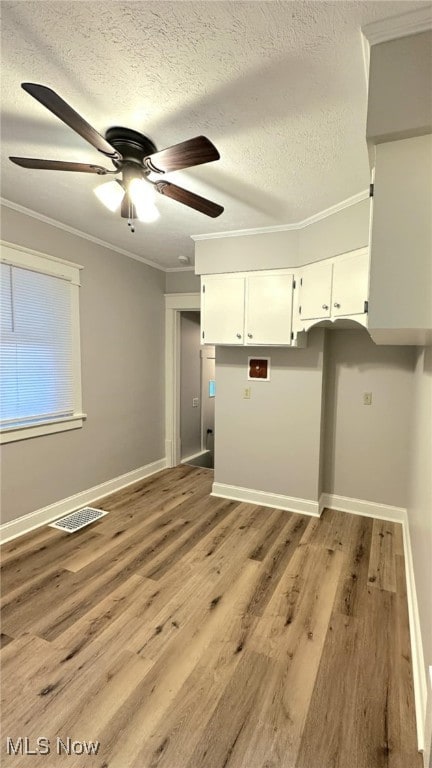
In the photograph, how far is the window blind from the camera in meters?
2.66

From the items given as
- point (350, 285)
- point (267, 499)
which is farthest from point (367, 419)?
point (350, 285)

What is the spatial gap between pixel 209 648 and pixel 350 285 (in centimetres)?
241

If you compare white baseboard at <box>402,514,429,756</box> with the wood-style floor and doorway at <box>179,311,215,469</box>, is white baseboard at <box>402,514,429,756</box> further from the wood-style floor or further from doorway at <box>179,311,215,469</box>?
doorway at <box>179,311,215,469</box>

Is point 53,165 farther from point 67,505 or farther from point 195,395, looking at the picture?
point 195,395

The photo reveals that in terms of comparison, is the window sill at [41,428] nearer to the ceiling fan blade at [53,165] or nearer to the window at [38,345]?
the window at [38,345]

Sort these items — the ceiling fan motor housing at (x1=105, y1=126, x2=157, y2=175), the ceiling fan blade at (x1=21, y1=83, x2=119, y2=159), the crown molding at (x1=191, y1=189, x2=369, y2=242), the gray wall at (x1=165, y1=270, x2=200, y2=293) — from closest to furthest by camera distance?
the ceiling fan blade at (x1=21, y1=83, x2=119, y2=159), the ceiling fan motor housing at (x1=105, y1=126, x2=157, y2=175), the crown molding at (x1=191, y1=189, x2=369, y2=242), the gray wall at (x1=165, y1=270, x2=200, y2=293)

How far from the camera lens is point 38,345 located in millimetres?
2900

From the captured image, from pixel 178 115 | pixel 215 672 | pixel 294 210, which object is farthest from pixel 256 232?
pixel 215 672

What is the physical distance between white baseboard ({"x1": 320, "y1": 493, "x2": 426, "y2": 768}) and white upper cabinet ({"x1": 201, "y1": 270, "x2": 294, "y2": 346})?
1.70 meters

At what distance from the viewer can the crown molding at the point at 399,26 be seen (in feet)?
3.60

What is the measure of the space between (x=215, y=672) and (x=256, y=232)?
10.1ft

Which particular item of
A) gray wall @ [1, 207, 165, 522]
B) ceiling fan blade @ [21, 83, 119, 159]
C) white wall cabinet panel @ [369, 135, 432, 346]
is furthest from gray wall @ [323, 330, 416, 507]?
ceiling fan blade @ [21, 83, 119, 159]

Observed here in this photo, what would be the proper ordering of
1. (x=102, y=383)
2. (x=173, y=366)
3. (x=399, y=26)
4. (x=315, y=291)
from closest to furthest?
(x=399, y=26) < (x=315, y=291) < (x=102, y=383) < (x=173, y=366)
